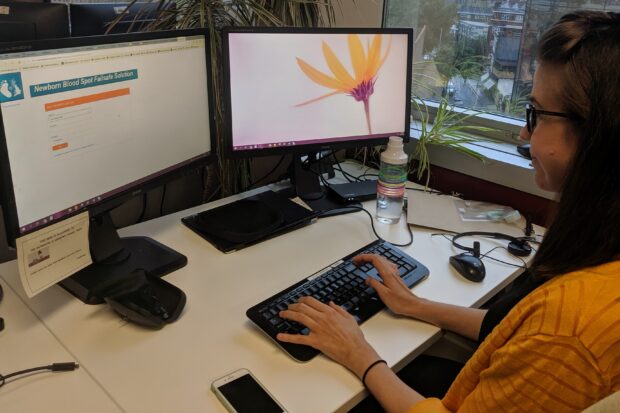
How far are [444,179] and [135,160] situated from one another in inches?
42.7

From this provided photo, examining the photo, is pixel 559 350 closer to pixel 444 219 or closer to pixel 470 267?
pixel 470 267

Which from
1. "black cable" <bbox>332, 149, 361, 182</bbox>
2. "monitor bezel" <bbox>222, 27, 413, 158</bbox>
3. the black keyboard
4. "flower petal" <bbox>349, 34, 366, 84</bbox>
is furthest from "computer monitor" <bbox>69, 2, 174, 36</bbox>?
the black keyboard

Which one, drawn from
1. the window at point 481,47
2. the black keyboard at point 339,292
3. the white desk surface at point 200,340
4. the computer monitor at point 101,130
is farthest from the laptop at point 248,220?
the window at point 481,47

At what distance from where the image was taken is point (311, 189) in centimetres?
167

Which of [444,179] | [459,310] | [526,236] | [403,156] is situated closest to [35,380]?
[459,310]

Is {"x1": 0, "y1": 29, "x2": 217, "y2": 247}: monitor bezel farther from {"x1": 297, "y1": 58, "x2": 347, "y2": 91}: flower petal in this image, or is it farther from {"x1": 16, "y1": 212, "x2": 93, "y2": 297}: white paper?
{"x1": 297, "y1": 58, "x2": 347, "y2": 91}: flower petal

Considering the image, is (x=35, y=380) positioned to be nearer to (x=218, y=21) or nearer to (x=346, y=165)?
(x=218, y=21)

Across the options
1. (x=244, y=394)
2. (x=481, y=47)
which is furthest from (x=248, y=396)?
(x=481, y=47)

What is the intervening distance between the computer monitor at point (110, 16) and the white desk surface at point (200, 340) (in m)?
0.57

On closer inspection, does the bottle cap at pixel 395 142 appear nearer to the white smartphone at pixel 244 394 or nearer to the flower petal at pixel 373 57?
the flower petal at pixel 373 57

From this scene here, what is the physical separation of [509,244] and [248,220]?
2.30 ft

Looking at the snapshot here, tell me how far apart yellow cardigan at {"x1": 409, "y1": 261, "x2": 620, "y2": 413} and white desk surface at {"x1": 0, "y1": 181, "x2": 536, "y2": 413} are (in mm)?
251

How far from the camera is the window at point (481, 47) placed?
183 cm

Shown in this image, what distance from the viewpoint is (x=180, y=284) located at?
1209 mm
